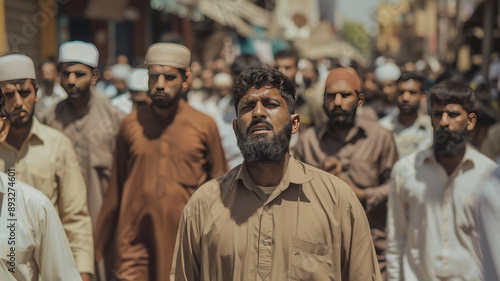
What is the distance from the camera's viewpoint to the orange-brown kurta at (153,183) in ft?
19.4

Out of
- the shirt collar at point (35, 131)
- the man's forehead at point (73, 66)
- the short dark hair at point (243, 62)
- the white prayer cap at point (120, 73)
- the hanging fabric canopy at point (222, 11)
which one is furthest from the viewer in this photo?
the hanging fabric canopy at point (222, 11)

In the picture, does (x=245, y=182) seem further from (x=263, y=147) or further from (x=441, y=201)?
(x=441, y=201)

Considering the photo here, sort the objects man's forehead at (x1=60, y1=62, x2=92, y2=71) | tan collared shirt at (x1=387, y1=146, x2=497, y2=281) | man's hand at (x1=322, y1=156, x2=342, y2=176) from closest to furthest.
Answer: tan collared shirt at (x1=387, y1=146, x2=497, y2=281) < man's hand at (x1=322, y1=156, x2=342, y2=176) < man's forehead at (x1=60, y1=62, x2=92, y2=71)

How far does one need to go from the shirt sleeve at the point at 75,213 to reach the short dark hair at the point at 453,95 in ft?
7.18

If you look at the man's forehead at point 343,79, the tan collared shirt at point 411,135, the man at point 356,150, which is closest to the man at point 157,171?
the man at point 356,150

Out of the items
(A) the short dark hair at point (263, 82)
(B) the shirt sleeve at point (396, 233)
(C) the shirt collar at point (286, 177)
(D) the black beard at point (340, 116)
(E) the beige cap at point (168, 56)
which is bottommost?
(B) the shirt sleeve at point (396, 233)

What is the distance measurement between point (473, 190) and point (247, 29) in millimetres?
22111

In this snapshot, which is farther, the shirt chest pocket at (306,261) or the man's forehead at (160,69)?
the man's forehead at (160,69)

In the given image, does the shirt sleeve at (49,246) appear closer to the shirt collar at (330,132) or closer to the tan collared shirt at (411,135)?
the shirt collar at (330,132)

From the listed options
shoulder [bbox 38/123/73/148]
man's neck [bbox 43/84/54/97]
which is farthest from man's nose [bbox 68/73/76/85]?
man's neck [bbox 43/84/54/97]

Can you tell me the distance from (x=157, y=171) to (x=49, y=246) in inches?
83.8

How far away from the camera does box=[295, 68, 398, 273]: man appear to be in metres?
5.86

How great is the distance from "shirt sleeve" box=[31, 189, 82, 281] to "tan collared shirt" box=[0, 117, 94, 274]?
120 cm

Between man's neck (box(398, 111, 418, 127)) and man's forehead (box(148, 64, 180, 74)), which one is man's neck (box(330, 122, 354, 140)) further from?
man's neck (box(398, 111, 418, 127))
